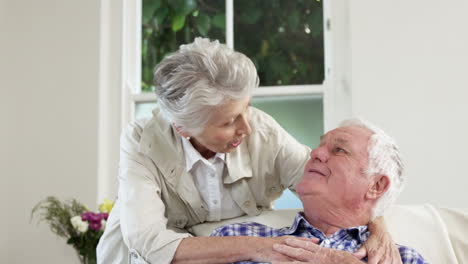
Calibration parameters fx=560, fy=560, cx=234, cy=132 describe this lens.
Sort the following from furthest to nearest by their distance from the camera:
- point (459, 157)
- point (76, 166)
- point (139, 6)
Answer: point (139, 6) < point (76, 166) < point (459, 157)

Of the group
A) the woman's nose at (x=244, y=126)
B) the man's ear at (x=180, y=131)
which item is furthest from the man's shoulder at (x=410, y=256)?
the man's ear at (x=180, y=131)

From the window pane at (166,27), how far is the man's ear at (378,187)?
6.58ft

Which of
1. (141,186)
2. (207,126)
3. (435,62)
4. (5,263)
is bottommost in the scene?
(5,263)

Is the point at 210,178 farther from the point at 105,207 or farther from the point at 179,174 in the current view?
the point at 105,207

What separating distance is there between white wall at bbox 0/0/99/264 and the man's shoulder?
81.2 inches

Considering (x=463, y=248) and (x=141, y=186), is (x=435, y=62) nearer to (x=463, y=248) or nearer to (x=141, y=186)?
(x=463, y=248)

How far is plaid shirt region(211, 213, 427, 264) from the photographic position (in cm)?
177

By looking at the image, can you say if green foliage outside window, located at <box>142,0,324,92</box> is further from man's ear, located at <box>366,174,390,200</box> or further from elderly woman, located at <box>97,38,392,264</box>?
man's ear, located at <box>366,174,390,200</box>

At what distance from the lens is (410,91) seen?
3.03 m

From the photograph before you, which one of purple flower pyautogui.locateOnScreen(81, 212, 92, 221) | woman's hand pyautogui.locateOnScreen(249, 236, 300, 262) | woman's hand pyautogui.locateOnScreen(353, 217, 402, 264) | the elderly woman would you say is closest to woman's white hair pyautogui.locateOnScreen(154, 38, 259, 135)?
the elderly woman

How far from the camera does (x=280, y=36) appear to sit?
3475mm

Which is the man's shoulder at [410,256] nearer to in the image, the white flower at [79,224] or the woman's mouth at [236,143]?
the woman's mouth at [236,143]

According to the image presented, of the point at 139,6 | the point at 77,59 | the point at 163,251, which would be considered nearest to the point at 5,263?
the point at 77,59

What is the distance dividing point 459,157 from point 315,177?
1.46m
